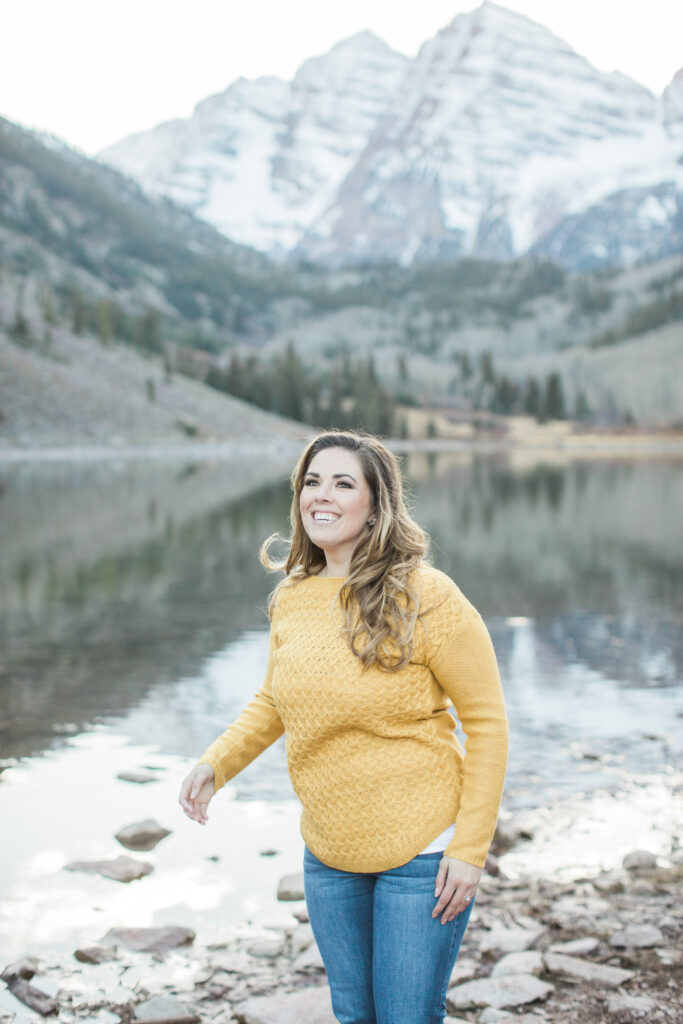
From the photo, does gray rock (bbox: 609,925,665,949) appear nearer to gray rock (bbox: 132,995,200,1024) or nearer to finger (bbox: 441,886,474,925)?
gray rock (bbox: 132,995,200,1024)

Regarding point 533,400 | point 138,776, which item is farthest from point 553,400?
point 138,776

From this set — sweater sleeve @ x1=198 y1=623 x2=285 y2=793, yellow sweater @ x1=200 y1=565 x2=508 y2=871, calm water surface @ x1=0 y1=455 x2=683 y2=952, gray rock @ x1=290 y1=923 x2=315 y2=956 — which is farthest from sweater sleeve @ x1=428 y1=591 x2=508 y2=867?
calm water surface @ x1=0 y1=455 x2=683 y2=952

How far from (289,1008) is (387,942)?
4.87 ft

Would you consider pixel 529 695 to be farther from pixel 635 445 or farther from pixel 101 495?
pixel 635 445

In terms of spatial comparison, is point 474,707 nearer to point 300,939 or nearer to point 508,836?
point 300,939

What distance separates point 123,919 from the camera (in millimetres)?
5352

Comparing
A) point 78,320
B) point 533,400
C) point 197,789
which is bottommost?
point 197,789

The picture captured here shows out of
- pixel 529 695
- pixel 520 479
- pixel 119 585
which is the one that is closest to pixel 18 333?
pixel 520 479

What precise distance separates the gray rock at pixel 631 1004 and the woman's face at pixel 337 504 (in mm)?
2316

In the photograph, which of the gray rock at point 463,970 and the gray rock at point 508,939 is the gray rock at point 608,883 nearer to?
the gray rock at point 508,939

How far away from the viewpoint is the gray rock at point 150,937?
5.01m

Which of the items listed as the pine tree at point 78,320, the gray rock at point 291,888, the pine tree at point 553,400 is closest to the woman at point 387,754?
the gray rock at point 291,888

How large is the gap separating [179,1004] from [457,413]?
18925 centimetres

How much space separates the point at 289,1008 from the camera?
4.24 metres
